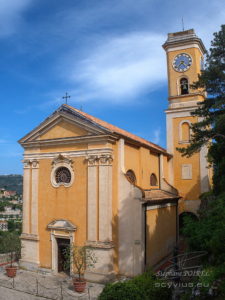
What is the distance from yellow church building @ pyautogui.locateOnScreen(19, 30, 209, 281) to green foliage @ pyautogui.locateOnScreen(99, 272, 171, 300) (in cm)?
440

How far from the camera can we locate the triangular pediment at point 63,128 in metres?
16.5

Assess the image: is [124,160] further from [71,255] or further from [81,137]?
[71,255]

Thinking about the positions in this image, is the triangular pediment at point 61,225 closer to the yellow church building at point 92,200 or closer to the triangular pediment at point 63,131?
the yellow church building at point 92,200

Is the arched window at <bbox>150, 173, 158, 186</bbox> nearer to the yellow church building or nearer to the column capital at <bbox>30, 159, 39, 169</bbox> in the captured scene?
the yellow church building

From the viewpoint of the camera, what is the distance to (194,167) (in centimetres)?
2450

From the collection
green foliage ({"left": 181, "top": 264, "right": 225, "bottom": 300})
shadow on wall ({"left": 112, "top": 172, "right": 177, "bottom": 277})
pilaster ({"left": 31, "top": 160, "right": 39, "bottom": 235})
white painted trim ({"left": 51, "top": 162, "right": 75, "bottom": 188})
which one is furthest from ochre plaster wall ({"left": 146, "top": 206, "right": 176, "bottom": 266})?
green foliage ({"left": 181, "top": 264, "right": 225, "bottom": 300})

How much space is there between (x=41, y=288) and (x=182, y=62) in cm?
2058

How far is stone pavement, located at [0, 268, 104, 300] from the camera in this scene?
13672 mm

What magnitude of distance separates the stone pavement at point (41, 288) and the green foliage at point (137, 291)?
126 inches

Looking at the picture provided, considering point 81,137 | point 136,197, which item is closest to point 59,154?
point 81,137

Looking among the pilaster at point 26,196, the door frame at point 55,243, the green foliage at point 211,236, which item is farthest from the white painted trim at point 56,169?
the green foliage at point 211,236

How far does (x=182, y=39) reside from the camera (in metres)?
25.4

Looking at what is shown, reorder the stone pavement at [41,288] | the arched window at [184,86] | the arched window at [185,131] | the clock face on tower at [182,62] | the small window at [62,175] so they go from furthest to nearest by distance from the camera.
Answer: the arched window at [184,86] < the clock face on tower at [182,62] < the arched window at [185,131] < the small window at [62,175] < the stone pavement at [41,288]

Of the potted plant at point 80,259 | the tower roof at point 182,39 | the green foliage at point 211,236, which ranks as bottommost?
the potted plant at point 80,259
